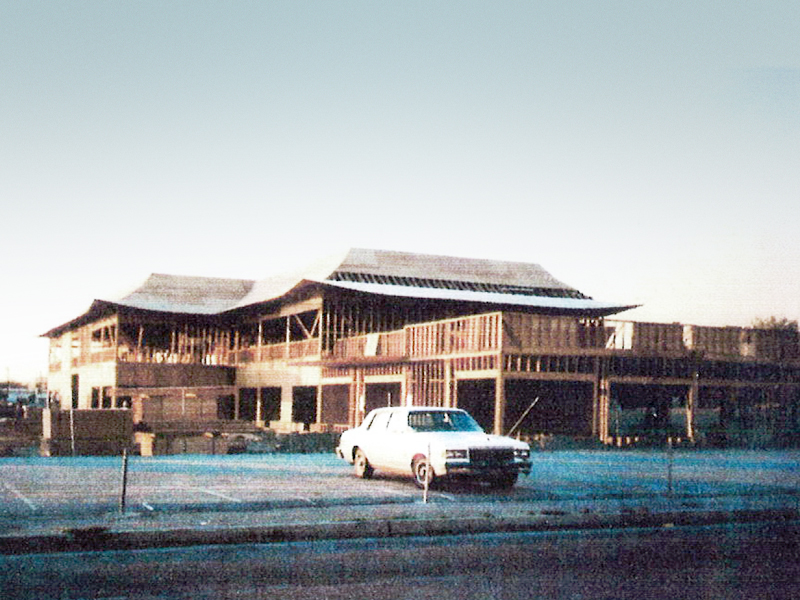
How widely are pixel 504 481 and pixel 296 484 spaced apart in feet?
12.9

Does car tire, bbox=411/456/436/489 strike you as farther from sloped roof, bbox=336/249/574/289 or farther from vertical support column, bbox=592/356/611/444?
sloped roof, bbox=336/249/574/289

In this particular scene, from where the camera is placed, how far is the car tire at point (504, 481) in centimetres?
1818

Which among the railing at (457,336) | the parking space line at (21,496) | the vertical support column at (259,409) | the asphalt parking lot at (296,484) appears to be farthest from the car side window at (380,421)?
the vertical support column at (259,409)

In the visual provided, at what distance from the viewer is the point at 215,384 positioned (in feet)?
169

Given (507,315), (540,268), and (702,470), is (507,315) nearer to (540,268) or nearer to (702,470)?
(702,470)

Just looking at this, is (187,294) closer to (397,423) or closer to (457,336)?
(457,336)

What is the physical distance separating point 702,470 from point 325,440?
39.1 feet

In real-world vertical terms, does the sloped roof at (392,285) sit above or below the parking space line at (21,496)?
above

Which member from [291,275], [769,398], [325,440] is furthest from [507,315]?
[291,275]

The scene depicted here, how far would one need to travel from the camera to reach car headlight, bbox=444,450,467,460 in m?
17.5

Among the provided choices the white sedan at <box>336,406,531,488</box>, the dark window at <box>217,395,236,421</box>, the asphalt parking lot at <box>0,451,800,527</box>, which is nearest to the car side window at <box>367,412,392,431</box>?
the white sedan at <box>336,406,531,488</box>

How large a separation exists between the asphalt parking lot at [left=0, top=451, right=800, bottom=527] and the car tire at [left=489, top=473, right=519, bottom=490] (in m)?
0.21

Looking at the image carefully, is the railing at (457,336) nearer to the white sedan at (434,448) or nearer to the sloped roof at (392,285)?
the sloped roof at (392,285)

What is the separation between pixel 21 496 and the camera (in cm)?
1611
